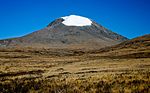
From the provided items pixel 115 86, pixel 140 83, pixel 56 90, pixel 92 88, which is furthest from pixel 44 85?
pixel 140 83

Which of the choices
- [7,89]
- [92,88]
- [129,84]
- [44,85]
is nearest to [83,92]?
[92,88]

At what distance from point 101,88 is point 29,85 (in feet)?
27.0

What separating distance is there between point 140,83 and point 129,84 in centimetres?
98

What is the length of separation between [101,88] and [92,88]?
97cm

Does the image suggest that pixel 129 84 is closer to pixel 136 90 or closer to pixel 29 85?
pixel 136 90

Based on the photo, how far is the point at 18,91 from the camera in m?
25.1

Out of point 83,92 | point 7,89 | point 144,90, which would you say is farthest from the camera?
point 7,89

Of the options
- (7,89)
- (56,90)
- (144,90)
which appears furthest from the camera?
(7,89)

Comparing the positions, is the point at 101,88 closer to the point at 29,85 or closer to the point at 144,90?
the point at 144,90

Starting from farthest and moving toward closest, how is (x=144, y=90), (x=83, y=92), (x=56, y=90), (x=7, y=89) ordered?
1. (x=7, y=89)
2. (x=56, y=90)
3. (x=83, y=92)
4. (x=144, y=90)

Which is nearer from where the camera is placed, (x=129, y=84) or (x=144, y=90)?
(x=144, y=90)

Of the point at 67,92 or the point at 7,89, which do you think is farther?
the point at 7,89

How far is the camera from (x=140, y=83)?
74.8 ft

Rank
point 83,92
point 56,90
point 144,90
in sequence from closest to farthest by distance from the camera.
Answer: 1. point 144,90
2. point 83,92
3. point 56,90
